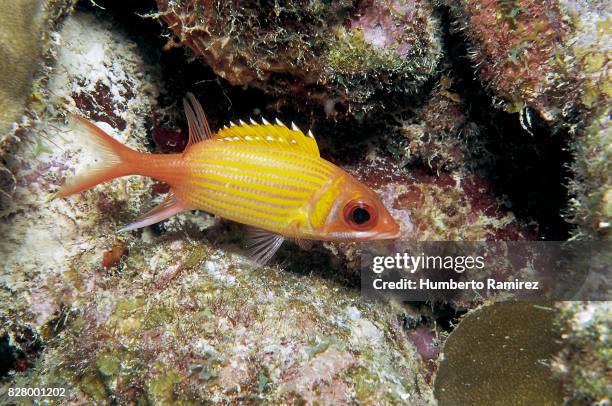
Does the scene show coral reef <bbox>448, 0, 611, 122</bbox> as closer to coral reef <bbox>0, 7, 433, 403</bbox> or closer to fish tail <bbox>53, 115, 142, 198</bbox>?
coral reef <bbox>0, 7, 433, 403</bbox>

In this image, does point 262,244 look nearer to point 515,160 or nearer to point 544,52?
Answer: point 544,52

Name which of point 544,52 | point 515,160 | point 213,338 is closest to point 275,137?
point 213,338

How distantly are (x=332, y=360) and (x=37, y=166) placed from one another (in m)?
3.01

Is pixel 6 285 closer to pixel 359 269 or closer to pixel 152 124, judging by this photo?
pixel 152 124

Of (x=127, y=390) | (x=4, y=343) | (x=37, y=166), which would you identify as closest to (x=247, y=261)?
(x=127, y=390)

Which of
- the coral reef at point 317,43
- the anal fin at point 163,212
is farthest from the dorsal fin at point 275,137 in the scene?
the anal fin at point 163,212

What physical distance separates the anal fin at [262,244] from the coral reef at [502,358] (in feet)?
6.16

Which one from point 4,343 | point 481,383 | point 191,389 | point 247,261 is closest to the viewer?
point 191,389

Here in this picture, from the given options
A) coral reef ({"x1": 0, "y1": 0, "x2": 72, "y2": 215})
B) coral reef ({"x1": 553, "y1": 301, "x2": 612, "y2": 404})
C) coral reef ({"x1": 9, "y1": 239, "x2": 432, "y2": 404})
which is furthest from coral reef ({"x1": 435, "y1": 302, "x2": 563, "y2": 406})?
coral reef ({"x1": 0, "y1": 0, "x2": 72, "y2": 215})

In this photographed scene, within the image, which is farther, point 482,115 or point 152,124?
point 152,124

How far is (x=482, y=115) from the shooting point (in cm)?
379

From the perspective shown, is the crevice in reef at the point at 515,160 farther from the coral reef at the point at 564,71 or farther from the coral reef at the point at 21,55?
the coral reef at the point at 21,55

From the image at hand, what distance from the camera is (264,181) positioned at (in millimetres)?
2857

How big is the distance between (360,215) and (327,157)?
1.60 meters
